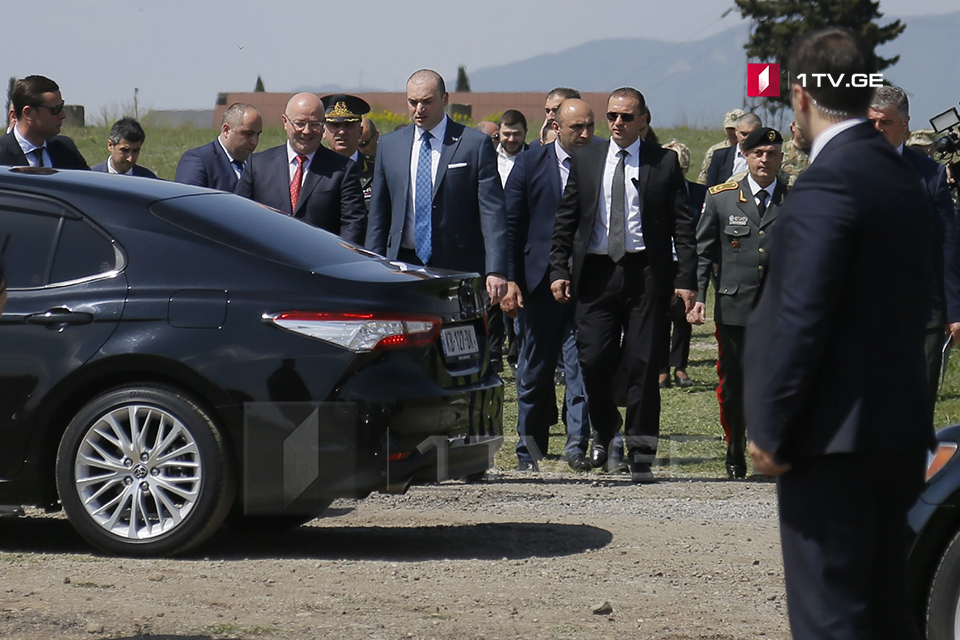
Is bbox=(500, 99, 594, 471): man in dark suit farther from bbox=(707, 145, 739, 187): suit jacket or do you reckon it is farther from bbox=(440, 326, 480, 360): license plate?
bbox=(707, 145, 739, 187): suit jacket

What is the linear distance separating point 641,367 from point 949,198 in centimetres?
208

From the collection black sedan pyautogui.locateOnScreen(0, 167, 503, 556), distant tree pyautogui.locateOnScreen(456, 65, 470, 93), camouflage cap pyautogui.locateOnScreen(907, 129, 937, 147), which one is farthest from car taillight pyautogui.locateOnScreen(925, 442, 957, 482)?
distant tree pyautogui.locateOnScreen(456, 65, 470, 93)

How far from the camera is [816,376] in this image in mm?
3744

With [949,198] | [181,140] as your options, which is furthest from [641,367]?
[181,140]

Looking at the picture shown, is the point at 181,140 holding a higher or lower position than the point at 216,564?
higher

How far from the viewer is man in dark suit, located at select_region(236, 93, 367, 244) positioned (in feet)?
30.3

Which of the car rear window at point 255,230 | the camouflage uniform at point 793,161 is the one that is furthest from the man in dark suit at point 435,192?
the camouflage uniform at point 793,161

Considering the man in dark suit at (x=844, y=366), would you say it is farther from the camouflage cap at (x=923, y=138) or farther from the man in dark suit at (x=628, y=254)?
the camouflage cap at (x=923, y=138)

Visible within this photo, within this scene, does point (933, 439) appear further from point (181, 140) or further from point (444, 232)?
point (181, 140)

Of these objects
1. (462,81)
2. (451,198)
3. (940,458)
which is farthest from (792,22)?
(940,458)

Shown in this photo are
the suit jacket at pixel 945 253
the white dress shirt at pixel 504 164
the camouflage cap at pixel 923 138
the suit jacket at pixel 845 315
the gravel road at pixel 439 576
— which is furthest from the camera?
the white dress shirt at pixel 504 164

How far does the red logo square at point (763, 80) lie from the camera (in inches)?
2267

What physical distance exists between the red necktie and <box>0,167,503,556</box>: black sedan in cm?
231

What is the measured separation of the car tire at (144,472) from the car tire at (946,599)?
319 cm
